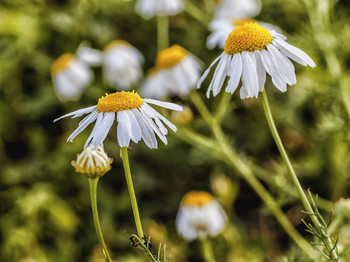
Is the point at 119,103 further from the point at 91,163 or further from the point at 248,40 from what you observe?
the point at 248,40

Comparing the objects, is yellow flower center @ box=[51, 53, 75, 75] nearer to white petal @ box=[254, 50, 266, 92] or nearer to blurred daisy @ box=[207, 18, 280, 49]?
blurred daisy @ box=[207, 18, 280, 49]

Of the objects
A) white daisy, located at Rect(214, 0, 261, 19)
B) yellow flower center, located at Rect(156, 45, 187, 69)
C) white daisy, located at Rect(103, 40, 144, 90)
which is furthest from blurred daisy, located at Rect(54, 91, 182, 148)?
white daisy, located at Rect(103, 40, 144, 90)

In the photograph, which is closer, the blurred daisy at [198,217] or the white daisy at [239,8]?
the blurred daisy at [198,217]

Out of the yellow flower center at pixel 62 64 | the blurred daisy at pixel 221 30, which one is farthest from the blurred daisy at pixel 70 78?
the blurred daisy at pixel 221 30

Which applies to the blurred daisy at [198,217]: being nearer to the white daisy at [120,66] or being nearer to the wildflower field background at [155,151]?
the wildflower field background at [155,151]

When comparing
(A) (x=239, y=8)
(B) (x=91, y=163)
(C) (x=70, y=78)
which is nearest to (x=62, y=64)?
(C) (x=70, y=78)

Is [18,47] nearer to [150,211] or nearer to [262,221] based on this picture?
[150,211]
